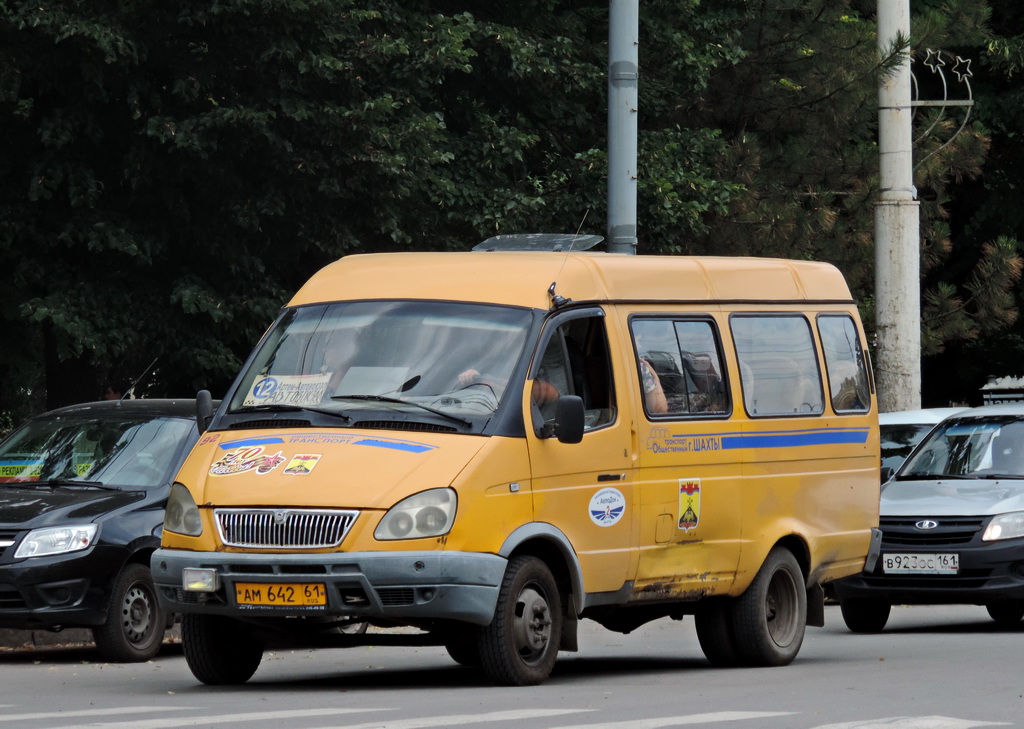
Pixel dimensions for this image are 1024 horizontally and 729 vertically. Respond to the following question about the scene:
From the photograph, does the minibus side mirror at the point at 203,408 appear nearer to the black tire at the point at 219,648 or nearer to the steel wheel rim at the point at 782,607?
the black tire at the point at 219,648

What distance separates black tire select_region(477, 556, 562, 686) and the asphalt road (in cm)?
12

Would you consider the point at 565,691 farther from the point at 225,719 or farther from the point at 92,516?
the point at 92,516

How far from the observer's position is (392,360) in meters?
10.5

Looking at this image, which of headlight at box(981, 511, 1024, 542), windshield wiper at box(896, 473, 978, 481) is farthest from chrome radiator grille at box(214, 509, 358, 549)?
windshield wiper at box(896, 473, 978, 481)

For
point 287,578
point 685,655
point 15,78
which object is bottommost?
point 685,655

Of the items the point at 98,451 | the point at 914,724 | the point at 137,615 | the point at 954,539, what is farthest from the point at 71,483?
the point at 914,724

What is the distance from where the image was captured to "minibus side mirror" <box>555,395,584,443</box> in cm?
1027

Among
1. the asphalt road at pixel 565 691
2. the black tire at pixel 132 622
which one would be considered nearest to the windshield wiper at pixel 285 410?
the asphalt road at pixel 565 691

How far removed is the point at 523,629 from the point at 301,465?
140 centimetres

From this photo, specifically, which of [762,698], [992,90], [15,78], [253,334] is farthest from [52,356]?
[992,90]

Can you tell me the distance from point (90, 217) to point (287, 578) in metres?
9.75

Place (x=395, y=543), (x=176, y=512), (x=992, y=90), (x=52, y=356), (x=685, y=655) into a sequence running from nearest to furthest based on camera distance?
1. (x=395, y=543)
2. (x=176, y=512)
3. (x=685, y=655)
4. (x=52, y=356)
5. (x=992, y=90)

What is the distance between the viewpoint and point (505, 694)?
9758 mm

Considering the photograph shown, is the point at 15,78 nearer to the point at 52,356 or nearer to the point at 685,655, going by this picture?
the point at 52,356
